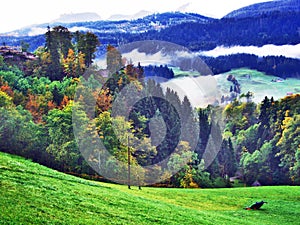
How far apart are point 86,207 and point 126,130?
6054 centimetres

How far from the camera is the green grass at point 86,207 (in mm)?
25156

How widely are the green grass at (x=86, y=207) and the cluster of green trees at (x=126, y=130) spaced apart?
35497 mm

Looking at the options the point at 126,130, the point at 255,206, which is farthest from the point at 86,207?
the point at 126,130

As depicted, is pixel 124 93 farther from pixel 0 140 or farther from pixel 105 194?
pixel 105 194

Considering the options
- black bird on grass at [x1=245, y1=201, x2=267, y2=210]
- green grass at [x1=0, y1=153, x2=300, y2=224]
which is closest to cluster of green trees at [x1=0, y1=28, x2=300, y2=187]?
black bird on grass at [x1=245, y1=201, x2=267, y2=210]

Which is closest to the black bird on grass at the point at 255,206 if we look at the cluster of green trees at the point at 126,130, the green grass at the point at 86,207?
the green grass at the point at 86,207

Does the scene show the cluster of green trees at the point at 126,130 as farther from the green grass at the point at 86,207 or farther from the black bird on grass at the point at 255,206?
the green grass at the point at 86,207

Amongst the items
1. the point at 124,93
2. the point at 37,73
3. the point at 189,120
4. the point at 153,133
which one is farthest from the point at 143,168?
the point at 37,73

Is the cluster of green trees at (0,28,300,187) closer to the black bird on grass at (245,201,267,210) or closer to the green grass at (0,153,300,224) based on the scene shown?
the black bird on grass at (245,201,267,210)

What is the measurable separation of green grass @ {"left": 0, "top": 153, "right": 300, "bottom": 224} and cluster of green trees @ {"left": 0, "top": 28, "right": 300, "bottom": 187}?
35.5m

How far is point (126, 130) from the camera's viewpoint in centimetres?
8969

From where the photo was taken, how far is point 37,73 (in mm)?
115375

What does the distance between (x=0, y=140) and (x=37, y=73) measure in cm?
3789

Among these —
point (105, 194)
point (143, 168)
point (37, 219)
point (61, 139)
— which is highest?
point (37, 219)
